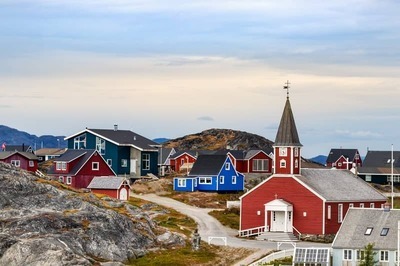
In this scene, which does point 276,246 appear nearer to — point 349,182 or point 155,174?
point 349,182

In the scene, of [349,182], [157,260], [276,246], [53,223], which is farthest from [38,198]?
[349,182]

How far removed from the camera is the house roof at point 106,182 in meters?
101

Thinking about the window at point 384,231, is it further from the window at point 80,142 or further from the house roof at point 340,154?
the house roof at point 340,154

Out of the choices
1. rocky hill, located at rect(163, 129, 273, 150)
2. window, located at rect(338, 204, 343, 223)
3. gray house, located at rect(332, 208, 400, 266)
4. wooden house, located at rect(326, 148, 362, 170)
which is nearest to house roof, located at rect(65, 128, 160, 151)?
rocky hill, located at rect(163, 129, 273, 150)

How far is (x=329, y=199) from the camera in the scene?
8788 cm

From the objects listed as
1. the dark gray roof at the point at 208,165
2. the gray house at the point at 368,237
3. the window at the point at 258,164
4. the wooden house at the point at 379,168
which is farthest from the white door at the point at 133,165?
the gray house at the point at 368,237

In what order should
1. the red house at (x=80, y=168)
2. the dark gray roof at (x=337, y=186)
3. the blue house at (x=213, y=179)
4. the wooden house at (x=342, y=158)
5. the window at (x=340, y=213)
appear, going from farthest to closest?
the wooden house at (x=342, y=158), the blue house at (x=213, y=179), the red house at (x=80, y=168), the dark gray roof at (x=337, y=186), the window at (x=340, y=213)

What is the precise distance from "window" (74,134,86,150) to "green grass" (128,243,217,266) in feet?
169

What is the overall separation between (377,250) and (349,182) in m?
24.7

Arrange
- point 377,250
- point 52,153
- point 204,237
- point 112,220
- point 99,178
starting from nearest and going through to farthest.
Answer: point 377,250 → point 112,220 → point 204,237 → point 99,178 → point 52,153

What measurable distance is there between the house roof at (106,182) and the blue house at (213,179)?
1540 centimetres

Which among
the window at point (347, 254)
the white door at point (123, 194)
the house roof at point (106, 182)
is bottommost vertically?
the window at point (347, 254)

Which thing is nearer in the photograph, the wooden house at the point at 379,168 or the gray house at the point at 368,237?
the gray house at the point at 368,237

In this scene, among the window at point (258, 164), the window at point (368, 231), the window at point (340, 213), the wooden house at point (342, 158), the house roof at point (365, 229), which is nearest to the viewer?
the house roof at point (365, 229)
